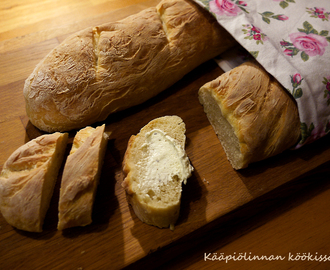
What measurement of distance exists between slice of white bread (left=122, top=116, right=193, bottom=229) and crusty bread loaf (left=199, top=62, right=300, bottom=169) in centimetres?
33

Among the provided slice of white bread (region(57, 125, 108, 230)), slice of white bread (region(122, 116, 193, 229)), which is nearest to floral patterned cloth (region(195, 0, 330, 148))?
slice of white bread (region(122, 116, 193, 229))

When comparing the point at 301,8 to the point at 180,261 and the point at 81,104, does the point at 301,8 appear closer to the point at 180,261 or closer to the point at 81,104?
the point at 81,104

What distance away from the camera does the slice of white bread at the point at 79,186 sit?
1388 mm

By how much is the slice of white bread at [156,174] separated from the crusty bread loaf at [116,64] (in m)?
0.37

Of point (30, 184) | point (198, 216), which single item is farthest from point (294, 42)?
point (30, 184)

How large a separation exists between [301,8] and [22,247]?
92.1 inches

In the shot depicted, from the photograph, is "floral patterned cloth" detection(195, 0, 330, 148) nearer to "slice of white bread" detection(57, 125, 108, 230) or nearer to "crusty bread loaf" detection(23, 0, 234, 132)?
"crusty bread loaf" detection(23, 0, 234, 132)

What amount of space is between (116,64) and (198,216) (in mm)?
1070

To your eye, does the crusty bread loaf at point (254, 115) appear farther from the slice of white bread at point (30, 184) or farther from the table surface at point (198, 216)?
the slice of white bread at point (30, 184)

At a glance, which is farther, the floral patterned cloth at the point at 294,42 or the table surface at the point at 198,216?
the floral patterned cloth at the point at 294,42

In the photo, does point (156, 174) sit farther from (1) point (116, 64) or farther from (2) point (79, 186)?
(1) point (116, 64)

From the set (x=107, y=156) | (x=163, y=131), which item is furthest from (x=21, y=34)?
(x=163, y=131)

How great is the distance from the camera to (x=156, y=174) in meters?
1.48

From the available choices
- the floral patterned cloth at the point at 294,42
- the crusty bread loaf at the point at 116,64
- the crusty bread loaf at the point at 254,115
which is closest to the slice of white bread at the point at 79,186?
the crusty bread loaf at the point at 116,64
